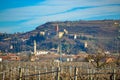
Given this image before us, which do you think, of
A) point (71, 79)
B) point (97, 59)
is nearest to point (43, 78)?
point (71, 79)

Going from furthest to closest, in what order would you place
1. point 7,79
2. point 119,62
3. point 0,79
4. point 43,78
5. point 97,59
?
point 119,62 → point 97,59 → point 43,78 → point 7,79 → point 0,79

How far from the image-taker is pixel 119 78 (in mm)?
33250

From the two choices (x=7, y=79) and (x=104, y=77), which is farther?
(x=104, y=77)

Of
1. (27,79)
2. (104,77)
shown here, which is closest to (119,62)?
(104,77)

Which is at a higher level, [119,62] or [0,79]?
[0,79]

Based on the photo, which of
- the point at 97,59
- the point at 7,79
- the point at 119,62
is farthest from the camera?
the point at 119,62

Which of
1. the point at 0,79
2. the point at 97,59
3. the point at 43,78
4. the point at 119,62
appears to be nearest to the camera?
the point at 0,79

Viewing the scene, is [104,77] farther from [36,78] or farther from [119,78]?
[36,78]

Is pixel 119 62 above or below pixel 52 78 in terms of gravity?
below

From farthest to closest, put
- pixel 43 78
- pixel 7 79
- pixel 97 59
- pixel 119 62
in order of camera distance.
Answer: pixel 119 62 < pixel 97 59 < pixel 43 78 < pixel 7 79

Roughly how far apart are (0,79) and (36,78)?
16.8ft

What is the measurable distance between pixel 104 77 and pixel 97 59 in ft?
71.6

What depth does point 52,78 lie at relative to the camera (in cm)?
3403

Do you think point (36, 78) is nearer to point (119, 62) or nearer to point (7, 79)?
point (7, 79)
